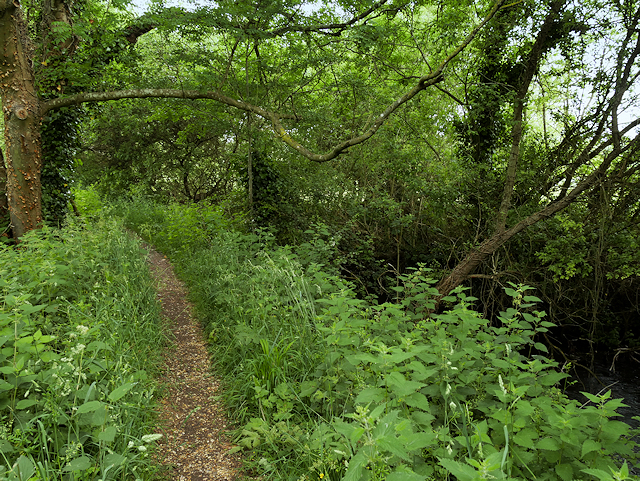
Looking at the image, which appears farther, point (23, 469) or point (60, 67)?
point (60, 67)

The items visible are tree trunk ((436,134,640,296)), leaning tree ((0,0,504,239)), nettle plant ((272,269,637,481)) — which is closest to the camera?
nettle plant ((272,269,637,481))

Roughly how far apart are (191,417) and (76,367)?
4.07ft

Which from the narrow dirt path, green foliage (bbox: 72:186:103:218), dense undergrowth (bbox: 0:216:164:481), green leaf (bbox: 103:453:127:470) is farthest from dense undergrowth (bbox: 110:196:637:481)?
green foliage (bbox: 72:186:103:218)

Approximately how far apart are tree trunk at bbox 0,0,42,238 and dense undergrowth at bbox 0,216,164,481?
151 cm

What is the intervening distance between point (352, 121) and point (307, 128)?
163cm

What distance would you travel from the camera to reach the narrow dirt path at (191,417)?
9.09 ft

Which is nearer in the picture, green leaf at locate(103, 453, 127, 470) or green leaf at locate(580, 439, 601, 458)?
green leaf at locate(580, 439, 601, 458)

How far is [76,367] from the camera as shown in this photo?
2.50 m

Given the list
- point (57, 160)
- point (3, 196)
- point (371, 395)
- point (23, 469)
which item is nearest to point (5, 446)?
point (23, 469)

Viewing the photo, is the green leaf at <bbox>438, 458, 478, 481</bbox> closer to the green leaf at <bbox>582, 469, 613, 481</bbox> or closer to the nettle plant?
the nettle plant

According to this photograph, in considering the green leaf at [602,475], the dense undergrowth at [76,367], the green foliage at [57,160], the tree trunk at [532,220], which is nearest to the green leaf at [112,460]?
the dense undergrowth at [76,367]

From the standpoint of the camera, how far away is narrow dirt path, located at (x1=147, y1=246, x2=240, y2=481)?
9.09ft

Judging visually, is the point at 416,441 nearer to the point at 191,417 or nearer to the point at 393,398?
the point at 393,398

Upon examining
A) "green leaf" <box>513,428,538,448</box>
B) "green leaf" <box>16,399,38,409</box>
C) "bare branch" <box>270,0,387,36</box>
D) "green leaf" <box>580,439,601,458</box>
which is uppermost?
"bare branch" <box>270,0,387,36</box>
